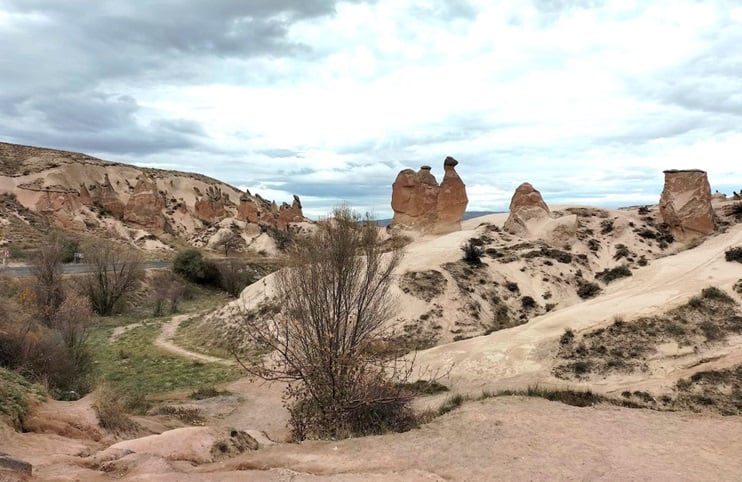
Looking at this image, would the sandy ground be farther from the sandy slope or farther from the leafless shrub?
the leafless shrub

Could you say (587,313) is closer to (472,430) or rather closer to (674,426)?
(674,426)

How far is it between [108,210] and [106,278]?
104ft

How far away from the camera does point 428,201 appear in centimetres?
3064

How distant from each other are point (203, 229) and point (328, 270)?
56337mm

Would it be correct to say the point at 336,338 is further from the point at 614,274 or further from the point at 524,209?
the point at 524,209

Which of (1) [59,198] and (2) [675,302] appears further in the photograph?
(1) [59,198]

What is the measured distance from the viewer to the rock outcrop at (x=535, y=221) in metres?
28.2

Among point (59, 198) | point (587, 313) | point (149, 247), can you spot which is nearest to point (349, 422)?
point (587, 313)

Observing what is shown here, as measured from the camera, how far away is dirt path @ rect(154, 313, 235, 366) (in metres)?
20.2

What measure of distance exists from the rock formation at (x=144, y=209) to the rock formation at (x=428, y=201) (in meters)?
39.2

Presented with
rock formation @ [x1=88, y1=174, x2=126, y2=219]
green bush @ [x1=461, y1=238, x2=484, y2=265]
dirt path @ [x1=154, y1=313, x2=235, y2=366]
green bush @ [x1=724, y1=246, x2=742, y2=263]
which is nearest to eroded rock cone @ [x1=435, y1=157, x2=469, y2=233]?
green bush @ [x1=461, y1=238, x2=484, y2=265]

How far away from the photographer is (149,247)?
52.9 m

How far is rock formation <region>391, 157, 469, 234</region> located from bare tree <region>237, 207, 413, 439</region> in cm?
1691

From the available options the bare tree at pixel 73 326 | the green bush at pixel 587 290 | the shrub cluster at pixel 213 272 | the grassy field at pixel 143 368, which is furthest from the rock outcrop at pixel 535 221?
the bare tree at pixel 73 326
